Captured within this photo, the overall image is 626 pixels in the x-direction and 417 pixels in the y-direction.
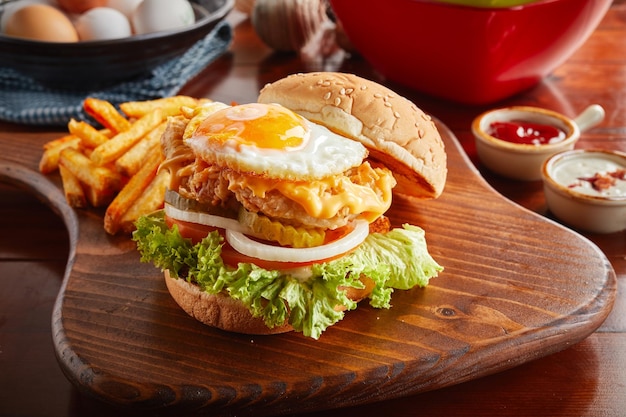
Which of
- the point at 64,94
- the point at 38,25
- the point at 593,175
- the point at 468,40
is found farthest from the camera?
the point at 64,94

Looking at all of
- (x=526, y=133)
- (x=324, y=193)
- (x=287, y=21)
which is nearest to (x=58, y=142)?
(x=324, y=193)

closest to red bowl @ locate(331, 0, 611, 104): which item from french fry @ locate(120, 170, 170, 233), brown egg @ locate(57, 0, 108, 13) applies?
brown egg @ locate(57, 0, 108, 13)

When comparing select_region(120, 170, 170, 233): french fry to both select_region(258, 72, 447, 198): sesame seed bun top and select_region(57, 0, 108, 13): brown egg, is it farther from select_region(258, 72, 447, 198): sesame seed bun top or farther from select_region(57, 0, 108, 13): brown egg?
select_region(57, 0, 108, 13): brown egg

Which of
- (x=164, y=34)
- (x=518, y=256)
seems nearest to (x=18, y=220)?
(x=164, y=34)

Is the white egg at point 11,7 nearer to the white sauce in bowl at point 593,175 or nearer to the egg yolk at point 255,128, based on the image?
the egg yolk at point 255,128

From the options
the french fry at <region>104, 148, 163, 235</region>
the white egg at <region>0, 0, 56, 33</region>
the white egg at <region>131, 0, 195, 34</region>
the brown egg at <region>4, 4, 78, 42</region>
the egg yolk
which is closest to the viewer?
the egg yolk

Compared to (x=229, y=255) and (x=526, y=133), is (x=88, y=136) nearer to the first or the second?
(x=229, y=255)

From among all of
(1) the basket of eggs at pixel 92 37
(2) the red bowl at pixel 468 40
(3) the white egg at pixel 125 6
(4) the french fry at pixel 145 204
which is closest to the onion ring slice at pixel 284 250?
(4) the french fry at pixel 145 204
